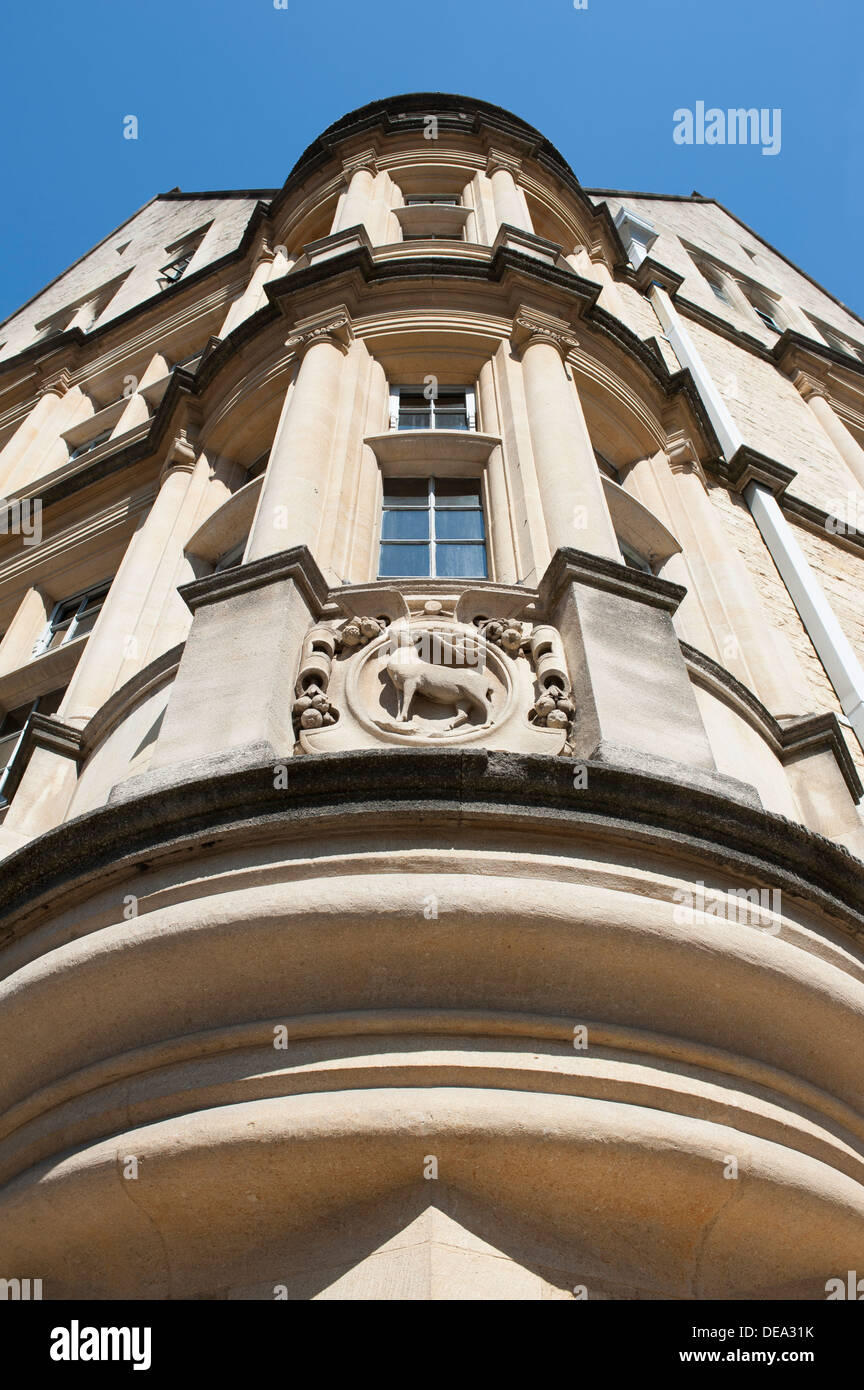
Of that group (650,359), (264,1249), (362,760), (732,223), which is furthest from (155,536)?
(732,223)

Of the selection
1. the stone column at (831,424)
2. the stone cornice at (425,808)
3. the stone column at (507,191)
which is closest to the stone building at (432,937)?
the stone cornice at (425,808)

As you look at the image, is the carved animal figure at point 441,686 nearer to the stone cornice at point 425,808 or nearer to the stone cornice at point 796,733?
the stone cornice at point 425,808

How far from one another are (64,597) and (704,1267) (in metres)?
10.0

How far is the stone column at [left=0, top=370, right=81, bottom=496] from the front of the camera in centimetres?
1606

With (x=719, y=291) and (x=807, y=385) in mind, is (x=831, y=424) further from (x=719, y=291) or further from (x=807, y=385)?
(x=719, y=291)

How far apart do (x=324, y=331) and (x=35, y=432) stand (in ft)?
29.1

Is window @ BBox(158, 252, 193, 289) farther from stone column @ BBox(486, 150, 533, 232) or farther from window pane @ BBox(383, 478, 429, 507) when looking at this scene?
window pane @ BBox(383, 478, 429, 507)

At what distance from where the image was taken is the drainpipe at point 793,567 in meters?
9.78

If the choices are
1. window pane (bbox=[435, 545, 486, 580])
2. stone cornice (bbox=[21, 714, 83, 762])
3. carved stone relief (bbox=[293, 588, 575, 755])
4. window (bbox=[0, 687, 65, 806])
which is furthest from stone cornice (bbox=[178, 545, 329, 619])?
window (bbox=[0, 687, 65, 806])

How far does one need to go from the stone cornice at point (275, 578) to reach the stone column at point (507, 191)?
291 inches

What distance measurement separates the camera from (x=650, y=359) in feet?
36.3

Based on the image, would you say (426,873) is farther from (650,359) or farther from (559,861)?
(650,359)

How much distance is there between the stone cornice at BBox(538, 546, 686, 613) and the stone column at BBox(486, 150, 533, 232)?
718 centimetres
